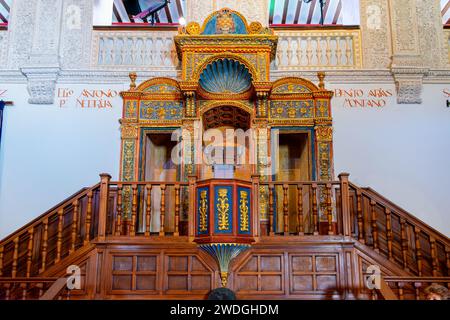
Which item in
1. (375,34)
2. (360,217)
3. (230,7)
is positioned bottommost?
(360,217)

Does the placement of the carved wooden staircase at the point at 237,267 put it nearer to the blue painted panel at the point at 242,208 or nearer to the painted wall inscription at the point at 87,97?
the blue painted panel at the point at 242,208

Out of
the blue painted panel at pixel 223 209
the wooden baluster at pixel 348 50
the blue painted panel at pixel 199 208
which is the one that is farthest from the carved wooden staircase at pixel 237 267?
the wooden baluster at pixel 348 50

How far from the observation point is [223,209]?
558cm

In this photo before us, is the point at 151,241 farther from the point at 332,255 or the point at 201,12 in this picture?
the point at 201,12

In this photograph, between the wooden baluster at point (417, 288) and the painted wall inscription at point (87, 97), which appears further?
the painted wall inscription at point (87, 97)

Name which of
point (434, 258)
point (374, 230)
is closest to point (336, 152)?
point (374, 230)

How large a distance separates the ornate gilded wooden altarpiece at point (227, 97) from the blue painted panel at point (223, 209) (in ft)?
6.57

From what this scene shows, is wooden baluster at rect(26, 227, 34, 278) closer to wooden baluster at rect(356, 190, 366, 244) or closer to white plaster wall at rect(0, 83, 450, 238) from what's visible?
white plaster wall at rect(0, 83, 450, 238)

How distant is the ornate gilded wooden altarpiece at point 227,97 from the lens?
25.0ft

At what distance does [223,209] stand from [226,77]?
307 cm

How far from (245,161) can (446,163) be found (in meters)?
3.21

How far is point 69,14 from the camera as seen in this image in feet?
28.5

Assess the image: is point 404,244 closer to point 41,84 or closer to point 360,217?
point 360,217
